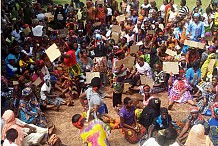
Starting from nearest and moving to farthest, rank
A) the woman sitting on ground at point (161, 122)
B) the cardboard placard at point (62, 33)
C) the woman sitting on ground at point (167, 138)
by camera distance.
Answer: the woman sitting on ground at point (167, 138)
the woman sitting on ground at point (161, 122)
the cardboard placard at point (62, 33)

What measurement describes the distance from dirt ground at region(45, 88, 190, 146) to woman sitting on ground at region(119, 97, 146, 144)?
0.64ft

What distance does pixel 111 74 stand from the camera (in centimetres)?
1085

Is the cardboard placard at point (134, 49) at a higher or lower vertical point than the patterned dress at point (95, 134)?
higher

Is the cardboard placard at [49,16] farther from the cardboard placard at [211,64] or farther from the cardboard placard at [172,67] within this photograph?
the cardboard placard at [211,64]

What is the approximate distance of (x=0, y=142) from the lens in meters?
6.80

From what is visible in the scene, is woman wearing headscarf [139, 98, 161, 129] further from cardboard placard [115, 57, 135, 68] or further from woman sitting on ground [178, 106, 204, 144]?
cardboard placard [115, 57, 135, 68]

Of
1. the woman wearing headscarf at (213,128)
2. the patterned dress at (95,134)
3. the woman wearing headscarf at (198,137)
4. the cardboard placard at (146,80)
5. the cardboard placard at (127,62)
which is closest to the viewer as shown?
the woman wearing headscarf at (198,137)

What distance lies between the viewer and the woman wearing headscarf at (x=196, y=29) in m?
12.0

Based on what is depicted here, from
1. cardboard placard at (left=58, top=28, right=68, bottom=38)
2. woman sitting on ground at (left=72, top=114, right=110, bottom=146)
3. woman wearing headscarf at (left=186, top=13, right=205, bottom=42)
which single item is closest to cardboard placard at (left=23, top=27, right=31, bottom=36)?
cardboard placard at (left=58, top=28, right=68, bottom=38)

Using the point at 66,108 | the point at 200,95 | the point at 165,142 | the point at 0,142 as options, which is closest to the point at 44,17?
the point at 66,108

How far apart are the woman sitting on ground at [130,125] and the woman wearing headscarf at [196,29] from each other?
15.8 feet

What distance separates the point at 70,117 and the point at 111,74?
2093mm

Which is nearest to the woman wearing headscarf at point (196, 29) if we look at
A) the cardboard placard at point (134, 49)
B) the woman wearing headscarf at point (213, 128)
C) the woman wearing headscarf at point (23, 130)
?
the cardboard placard at point (134, 49)

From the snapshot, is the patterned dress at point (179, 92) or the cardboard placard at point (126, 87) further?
the cardboard placard at point (126, 87)
